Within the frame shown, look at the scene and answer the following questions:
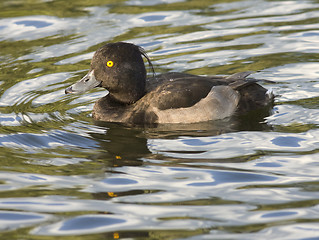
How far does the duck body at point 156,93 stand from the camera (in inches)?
323

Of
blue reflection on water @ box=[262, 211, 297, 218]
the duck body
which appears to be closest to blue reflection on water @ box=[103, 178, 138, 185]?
blue reflection on water @ box=[262, 211, 297, 218]

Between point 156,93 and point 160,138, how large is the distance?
0.79 m

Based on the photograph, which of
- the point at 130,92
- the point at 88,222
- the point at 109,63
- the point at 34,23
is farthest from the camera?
the point at 34,23

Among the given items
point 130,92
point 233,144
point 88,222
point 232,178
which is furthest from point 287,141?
point 88,222

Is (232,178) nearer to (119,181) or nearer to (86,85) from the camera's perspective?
(119,181)

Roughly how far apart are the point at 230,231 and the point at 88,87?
151 inches

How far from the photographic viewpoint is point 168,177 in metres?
6.30

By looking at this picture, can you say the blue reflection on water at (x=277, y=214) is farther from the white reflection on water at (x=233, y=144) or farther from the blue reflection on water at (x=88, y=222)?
the white reflection on water at (x=233, y=144)

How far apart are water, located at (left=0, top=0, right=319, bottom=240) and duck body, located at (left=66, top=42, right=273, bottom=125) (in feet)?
0.64

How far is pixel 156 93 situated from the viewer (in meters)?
8.28

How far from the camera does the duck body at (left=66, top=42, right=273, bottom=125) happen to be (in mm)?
8203

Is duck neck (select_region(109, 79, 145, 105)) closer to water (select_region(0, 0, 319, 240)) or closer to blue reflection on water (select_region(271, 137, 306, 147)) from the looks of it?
water (select_region(0, 0, 319, 240))

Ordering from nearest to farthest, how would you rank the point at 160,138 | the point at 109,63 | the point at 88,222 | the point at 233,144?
the point at 88,222, the point at 233,144, the point at 160,138, the point at 109,63

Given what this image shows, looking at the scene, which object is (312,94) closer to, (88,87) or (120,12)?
(88,87)
